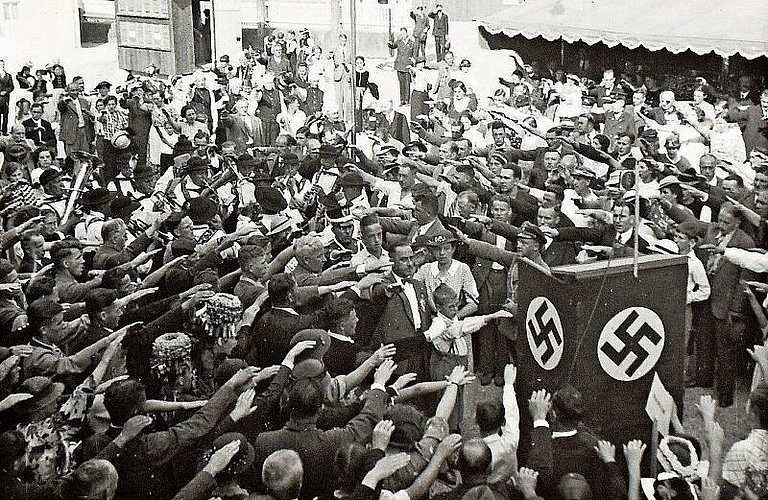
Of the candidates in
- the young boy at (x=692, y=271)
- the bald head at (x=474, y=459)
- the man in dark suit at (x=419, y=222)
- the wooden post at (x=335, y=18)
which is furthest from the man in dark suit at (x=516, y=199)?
the bald head at (x=474, y=459)

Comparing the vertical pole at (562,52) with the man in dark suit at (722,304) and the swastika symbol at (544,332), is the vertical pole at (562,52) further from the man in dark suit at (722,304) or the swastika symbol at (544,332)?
the swastika symbol at (544,332)

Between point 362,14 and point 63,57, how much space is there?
178cm

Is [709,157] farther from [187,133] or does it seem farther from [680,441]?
[187,133]

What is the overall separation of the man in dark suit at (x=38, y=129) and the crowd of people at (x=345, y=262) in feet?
0.05

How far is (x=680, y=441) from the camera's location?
268 cm

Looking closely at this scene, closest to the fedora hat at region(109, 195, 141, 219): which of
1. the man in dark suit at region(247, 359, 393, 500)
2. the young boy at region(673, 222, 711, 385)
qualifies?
the man in dark suit at region(247, 359, 393, 500)

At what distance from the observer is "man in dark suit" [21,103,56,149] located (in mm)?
5461

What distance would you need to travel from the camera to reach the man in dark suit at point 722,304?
11.3 ft

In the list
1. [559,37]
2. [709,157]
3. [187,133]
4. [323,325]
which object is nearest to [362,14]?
[559,37]

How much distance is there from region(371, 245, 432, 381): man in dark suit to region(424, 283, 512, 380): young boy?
Answer: 0.03 meters

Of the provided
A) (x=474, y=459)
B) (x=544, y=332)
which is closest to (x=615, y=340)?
(x=544, y=332)

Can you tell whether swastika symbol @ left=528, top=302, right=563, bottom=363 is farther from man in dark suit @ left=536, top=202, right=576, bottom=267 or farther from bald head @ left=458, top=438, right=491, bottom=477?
bald head @ left=458, top=438, right=491, bottom=477

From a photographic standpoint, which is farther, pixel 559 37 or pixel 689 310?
pixel 559 37

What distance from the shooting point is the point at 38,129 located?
18.4ft
